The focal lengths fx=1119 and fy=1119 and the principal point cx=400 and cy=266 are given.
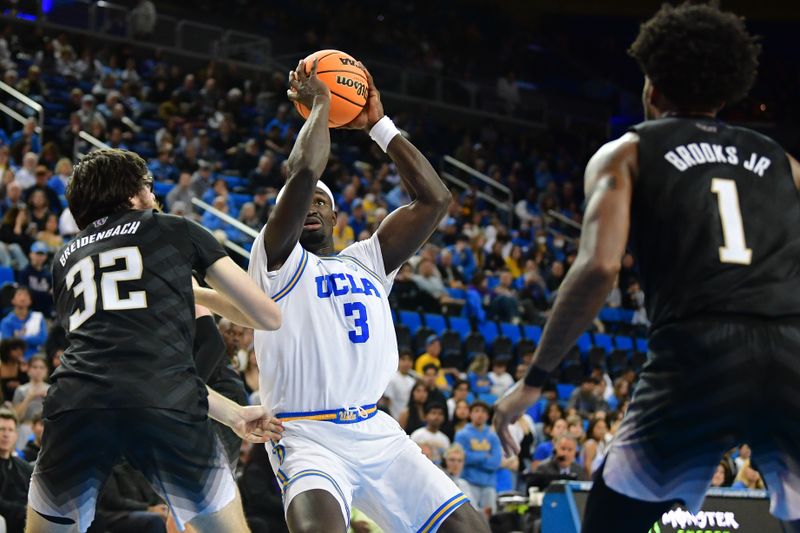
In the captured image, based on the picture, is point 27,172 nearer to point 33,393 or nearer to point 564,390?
point 33,393

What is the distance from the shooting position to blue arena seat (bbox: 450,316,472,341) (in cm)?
1661

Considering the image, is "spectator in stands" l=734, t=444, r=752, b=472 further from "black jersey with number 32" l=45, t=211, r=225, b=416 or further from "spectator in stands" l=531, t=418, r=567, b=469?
"black jersey with number 32" l=45, t=211, r=225, b=416

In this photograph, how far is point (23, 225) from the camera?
1273cm

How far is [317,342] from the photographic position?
5070 mm

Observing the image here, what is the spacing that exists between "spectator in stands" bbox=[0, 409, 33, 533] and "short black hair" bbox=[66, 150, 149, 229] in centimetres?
439

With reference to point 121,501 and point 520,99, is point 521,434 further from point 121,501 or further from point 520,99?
point 520,99

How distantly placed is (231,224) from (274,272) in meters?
9.65

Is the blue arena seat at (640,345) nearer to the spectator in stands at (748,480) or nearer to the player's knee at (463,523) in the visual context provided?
the spectator in stands at (748,480)

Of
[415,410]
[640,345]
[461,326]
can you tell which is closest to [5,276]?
[415,410]

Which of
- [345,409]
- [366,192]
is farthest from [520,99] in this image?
[345,409]

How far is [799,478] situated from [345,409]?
7.09 feet

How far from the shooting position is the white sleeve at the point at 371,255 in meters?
5.60

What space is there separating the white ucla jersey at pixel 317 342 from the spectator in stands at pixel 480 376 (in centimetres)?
960

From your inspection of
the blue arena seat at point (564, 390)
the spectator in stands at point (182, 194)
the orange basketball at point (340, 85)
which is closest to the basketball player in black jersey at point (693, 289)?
the orange basketball at point (340, 85)
